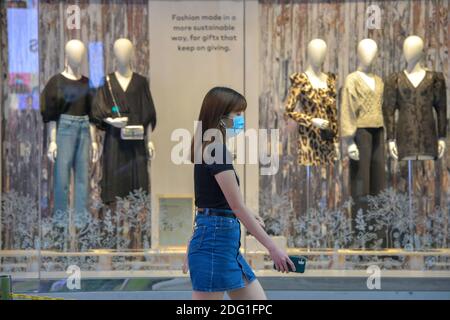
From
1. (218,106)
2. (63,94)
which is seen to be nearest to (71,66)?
(63,94)

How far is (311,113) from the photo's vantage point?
21.1 ft

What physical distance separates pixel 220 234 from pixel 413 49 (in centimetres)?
318

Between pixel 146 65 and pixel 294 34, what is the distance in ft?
3.68

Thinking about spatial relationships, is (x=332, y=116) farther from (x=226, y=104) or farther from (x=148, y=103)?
(x=226, y=104)

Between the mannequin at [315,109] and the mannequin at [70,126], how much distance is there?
1472 mm

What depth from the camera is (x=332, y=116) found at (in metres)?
6.47

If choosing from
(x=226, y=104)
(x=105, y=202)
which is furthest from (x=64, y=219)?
(x=226, y=104)

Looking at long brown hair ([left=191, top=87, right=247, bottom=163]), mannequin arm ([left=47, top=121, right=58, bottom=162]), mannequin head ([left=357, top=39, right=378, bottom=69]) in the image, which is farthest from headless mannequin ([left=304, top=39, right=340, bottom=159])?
long brown hair ([left=191, top=87, right=247, bottom=163])

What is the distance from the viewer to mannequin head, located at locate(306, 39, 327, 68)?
652 cm

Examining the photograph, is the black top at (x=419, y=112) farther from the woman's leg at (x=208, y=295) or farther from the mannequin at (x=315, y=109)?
the woman's leg at (x=208, y=295)

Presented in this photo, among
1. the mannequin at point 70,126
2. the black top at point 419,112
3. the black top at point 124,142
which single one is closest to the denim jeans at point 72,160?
the mannequin at point 70,126

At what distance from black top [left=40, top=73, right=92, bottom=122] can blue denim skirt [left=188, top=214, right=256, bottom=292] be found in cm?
282

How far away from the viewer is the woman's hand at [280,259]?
3.74 meters

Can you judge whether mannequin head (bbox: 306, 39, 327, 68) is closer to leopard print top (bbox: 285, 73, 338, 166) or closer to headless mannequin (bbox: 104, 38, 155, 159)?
leopard print top (bbox: 285, 73, 338, 166)
